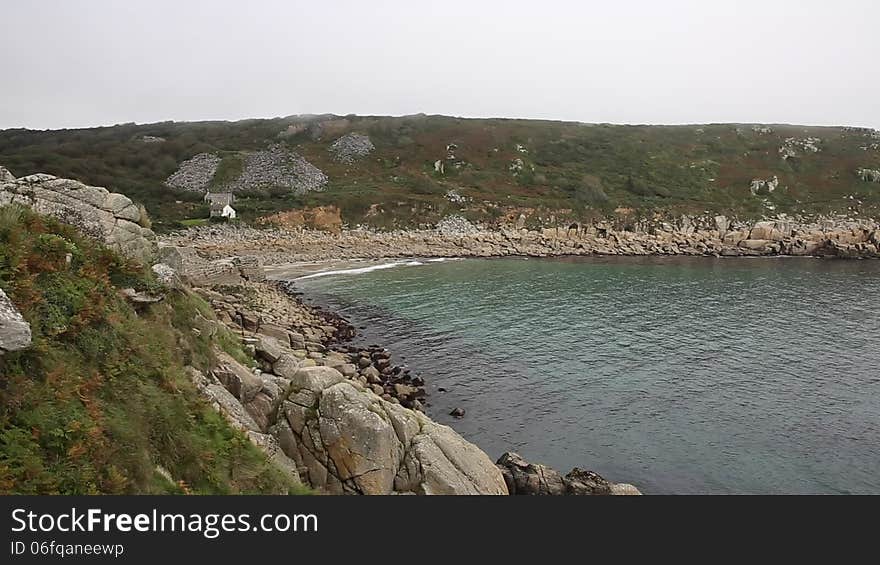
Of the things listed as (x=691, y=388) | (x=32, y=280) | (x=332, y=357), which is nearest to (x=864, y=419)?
(x=691, y=388)

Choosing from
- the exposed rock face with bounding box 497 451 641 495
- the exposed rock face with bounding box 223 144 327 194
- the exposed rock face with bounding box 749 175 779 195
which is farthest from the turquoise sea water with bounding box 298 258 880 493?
the exposed rock face with bounding box 749 175 779 195

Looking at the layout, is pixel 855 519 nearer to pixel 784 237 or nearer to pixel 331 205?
pixel 331 205

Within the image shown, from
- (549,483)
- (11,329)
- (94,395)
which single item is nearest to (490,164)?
(549,483)

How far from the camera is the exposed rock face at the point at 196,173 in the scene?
8625 cm

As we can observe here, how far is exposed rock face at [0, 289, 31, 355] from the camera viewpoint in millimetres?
7422

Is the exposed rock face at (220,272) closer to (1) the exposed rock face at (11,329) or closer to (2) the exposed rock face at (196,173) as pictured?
(1) the exposed rock face at (11,329)

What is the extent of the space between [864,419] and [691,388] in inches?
265

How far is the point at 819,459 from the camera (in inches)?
772

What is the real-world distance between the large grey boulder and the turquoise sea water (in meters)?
7.10

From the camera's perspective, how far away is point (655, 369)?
29016 millimetres

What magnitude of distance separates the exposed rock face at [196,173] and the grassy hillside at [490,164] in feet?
5.35

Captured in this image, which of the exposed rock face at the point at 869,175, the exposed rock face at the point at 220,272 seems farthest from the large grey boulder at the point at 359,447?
the exposed rock face at the point at 869,175

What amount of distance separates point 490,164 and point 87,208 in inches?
3685

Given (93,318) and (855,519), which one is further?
(93,318)
